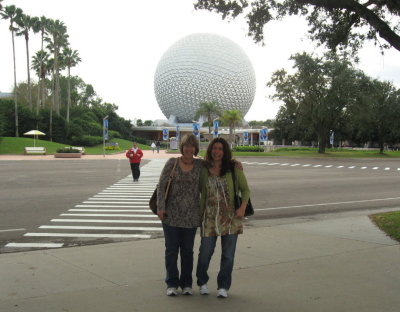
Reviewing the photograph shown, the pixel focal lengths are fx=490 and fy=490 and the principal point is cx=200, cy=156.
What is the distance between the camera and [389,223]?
30.7ft

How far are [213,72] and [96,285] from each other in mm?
103087

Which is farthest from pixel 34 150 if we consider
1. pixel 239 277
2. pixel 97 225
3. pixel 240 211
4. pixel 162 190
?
pixel 240 211

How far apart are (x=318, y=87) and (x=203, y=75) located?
52.3m

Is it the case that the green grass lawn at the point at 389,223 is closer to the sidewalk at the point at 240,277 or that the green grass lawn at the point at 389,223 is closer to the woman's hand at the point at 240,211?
the sidewalk at the point at 240,277

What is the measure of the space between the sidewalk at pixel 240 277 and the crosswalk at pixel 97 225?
0.90 m

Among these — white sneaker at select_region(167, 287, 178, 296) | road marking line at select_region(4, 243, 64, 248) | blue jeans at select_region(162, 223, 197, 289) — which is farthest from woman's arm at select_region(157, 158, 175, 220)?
road marking line at select_region(4, 243, 64, 248)

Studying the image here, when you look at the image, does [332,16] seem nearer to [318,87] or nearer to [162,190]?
[162,190]

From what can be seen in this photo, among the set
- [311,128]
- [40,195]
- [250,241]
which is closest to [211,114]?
[311,128]

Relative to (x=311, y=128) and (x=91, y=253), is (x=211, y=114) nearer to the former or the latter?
(x=311, y=128)

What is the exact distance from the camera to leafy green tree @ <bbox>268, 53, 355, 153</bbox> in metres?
53.7

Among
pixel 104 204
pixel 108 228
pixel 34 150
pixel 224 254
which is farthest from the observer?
pixel 34 150

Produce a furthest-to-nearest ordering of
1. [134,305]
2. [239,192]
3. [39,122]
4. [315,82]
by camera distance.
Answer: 1. [39,122]
2. [315,82]
3. [239,192]
4. [134,305]

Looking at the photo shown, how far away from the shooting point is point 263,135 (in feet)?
203

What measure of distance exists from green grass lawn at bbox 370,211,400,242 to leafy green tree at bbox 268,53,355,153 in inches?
1773
